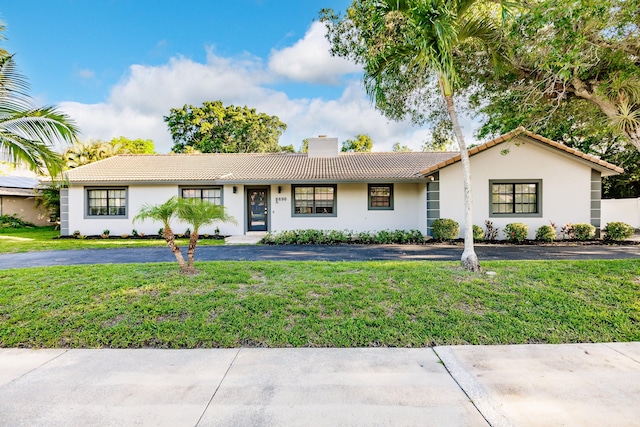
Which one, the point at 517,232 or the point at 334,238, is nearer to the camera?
the point at 517,232

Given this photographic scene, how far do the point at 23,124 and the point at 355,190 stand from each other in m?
10.8

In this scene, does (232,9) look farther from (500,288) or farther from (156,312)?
(500,288)

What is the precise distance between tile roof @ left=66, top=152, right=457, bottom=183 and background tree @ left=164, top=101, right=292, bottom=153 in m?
15.0

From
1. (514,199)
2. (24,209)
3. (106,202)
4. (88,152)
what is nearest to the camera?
(514,199)

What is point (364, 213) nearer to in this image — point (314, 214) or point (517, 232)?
point (314, 214)

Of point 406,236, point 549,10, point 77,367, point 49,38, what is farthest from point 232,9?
point 77,367

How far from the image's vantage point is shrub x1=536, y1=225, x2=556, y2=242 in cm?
1151

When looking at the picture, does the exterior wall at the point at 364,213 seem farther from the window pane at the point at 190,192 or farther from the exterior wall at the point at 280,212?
the window pane at the point at 190,192

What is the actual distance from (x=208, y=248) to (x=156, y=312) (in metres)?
6.16

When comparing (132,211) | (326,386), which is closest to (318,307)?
(326,386)

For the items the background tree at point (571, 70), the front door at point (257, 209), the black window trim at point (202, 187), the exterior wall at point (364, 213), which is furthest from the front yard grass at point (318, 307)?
the front door at point (257, 209)

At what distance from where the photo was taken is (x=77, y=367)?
3320mm

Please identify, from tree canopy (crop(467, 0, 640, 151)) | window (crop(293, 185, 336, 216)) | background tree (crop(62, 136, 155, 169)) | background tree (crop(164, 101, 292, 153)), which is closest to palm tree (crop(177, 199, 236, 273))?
tree canopy (crop(467, 0, 640, 151))

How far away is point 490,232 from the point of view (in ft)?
39.2
